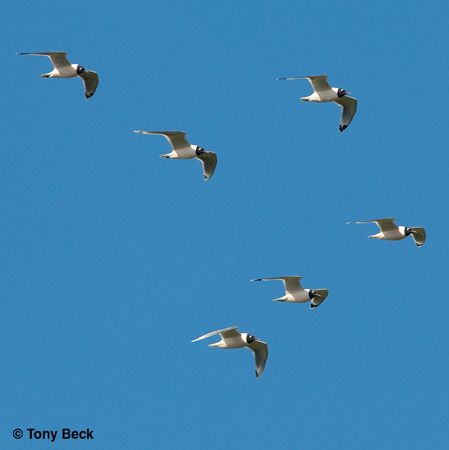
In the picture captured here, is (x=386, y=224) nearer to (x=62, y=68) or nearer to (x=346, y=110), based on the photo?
(x=346, y=110)

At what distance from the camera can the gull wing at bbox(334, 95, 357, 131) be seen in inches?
1969

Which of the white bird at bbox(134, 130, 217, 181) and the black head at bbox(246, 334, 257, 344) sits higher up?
the white bird at bbox(134, 130, 217, 181)

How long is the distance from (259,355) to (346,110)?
11.4 m

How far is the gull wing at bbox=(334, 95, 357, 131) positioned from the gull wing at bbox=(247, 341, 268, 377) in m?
10.2

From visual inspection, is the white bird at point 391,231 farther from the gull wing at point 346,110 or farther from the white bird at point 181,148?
the white bird at point 181,148

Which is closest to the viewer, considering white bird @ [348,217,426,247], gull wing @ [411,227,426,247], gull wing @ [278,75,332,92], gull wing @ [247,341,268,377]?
gull wing @ [247,341,268,377]

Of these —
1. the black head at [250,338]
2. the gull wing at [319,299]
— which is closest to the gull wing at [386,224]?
the gull wing at [319,299]

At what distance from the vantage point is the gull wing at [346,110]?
50.0 m

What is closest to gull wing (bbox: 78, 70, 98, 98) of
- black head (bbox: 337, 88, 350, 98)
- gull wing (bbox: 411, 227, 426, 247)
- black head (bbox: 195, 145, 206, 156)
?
black head (bbox: 195, 145, 206, 156)

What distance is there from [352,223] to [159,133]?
8813 millimetres

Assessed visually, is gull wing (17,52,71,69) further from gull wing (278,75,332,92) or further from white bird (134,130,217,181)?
gull wing (278,75,332,92)

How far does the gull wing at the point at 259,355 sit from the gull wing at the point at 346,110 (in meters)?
10.2

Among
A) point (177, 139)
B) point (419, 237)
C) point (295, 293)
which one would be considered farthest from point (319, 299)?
point (177, 139)

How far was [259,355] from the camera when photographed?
47969mm
